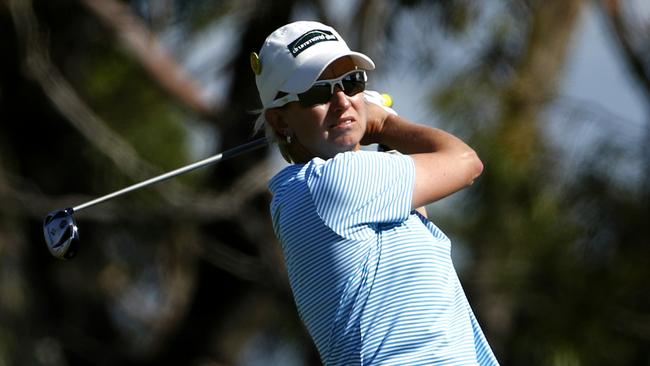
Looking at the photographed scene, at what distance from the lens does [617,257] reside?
8.97 metres

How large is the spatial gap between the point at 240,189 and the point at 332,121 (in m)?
6.39

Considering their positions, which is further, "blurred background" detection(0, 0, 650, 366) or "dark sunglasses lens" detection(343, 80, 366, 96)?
"blurred background" detection(0, 0, 650, 366)

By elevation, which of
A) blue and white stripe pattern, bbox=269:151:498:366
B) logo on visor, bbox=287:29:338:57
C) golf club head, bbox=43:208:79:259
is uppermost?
logo on visor, bbox=287:29:338:57

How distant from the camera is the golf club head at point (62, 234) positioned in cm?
370

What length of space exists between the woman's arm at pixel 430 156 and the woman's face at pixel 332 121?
0.10m

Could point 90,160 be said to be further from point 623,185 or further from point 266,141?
point 266,141

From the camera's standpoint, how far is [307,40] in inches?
133

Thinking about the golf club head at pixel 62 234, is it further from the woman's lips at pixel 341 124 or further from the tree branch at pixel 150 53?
the tree branch at pixel 150 53

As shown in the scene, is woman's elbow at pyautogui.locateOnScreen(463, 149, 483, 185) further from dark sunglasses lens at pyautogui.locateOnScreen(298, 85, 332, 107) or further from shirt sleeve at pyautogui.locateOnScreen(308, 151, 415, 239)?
dark sunglasses lens at pyautogui.locateOnScreen(298, 85, 332, 107)

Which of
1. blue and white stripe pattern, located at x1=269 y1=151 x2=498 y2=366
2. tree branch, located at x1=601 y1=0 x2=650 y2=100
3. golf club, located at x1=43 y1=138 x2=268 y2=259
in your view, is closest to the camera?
blue and white stripe pattern, located at x1=269 y1=151 x2=498 y2=366

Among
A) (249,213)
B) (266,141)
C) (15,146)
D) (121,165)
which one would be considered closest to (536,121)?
(249,213)

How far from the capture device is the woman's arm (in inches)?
129

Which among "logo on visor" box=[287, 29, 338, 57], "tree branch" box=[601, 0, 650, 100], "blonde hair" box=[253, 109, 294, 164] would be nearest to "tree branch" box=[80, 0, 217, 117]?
"tree branch" box=[601, 0, 650, 100]

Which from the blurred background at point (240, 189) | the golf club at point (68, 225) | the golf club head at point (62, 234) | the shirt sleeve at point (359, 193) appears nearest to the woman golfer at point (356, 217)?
the shirt sleeve at point (359, 193)
